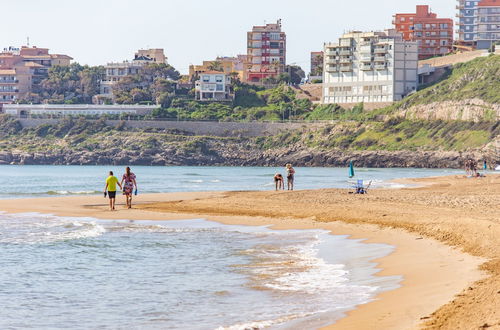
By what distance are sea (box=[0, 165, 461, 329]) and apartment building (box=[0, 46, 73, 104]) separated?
11917 centimetres

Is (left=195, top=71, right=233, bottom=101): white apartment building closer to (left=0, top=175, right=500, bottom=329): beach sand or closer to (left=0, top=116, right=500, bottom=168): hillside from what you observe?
(left=0, top=116, right=500, bottom=168): hillside

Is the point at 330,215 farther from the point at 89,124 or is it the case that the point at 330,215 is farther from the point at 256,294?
the point at 89,124

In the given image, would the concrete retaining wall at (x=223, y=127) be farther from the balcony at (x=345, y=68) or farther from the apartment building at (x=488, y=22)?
the apartment building at (x=488, y=22)

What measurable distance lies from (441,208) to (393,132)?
3222 inches

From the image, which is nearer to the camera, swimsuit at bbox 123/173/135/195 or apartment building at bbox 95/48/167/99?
swimsuit at bbox 123/173/135/195

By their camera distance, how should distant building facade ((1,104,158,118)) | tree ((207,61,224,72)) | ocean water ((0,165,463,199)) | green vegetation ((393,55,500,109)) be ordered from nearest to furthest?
ocean water ((0,165,463,199)) < green vegetation ((393,55,500,109)) < distant building facade ((1,104,158,118)) < tree ((207,61,224,72))

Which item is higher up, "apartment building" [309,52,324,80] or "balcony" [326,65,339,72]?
"apartment building" [309,52,324,80]

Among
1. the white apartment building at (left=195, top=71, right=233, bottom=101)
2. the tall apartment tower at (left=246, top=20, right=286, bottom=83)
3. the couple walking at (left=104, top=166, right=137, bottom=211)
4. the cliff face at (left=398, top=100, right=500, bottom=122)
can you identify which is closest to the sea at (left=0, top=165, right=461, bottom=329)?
the couple walking at (left=104, top=166, right=137, bottom=211)

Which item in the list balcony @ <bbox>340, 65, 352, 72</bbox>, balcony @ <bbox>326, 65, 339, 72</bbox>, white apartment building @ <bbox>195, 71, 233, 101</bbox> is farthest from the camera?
white apartment building @ <bbox>195, 71, 233, 101</bbox>

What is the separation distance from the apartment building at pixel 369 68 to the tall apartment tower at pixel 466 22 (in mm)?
18049

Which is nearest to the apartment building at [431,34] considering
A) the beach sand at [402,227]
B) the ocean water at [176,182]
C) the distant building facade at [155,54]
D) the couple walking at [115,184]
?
the distant building facade at [155,54]

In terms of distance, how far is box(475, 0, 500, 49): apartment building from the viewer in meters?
132

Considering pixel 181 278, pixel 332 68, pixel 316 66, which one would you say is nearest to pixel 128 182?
pixel 181 278

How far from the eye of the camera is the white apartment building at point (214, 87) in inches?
5117
